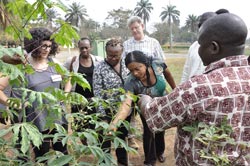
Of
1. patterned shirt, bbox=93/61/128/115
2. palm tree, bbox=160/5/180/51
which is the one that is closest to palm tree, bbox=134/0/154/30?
palm tree, bbox=160/5/180/51

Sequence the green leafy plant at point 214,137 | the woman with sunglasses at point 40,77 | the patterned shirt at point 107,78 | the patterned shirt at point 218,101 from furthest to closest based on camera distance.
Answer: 1. the patterned shirt at point 107,78
2. the woman with sunglasses at point 40,77
3. the patterned shirt at point 218,101
4. the green leafy plant at point 214,137

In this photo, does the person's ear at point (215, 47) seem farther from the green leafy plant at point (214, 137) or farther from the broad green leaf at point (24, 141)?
the broad green leaf at point (24, 141)

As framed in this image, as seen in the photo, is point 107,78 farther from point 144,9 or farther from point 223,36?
point 144,9

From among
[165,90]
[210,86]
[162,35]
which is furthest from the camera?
[162,35]

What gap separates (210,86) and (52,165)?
0.64 m

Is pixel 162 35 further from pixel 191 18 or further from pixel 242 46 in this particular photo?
pixel 242 46

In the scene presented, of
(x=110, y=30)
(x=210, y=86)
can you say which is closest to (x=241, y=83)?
(x=210, y=86)

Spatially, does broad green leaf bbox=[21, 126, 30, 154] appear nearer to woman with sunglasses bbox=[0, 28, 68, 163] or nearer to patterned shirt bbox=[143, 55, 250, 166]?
patterned shirt bbox=[143, 55, 250, 166]

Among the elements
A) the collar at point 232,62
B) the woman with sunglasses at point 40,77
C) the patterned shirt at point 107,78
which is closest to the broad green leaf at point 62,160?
the collar at point 232,62

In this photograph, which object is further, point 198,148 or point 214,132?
point 198,148

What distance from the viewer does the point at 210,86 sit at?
105 cm

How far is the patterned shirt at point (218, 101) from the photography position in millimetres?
1045

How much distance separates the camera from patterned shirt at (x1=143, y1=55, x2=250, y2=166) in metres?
1.04

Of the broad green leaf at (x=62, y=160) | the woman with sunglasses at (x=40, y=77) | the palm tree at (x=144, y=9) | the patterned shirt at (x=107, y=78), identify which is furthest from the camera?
the palm tree at (x=144, y=9)
